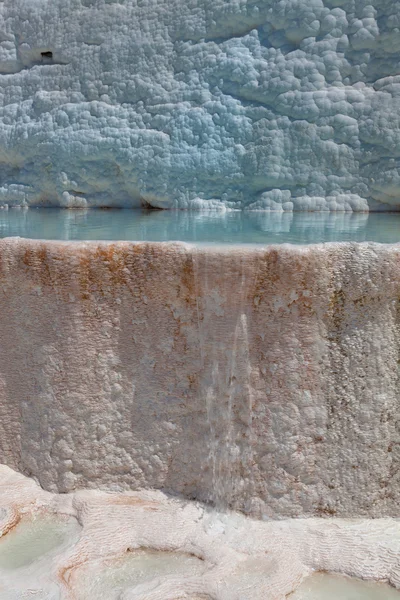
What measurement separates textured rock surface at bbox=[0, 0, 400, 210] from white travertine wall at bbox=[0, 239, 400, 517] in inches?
131

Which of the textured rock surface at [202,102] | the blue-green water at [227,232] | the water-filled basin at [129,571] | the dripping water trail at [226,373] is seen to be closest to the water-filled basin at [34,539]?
the water-filled basin at [129,571]

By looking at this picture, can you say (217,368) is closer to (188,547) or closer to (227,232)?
(188,547)

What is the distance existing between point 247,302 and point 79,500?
3.72ft

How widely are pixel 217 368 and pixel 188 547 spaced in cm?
71

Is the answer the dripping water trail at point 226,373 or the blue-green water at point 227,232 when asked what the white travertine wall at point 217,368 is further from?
the blue-green water at point 227,232

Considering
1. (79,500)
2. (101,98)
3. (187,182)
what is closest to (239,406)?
(79,500)

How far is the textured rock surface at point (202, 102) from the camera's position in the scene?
5457 mm

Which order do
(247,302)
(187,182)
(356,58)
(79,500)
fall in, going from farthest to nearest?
1. (187,182)
2. (356,58)
3. (79,500)
4. (247,302)

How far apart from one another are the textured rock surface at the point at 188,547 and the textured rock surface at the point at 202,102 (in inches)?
145

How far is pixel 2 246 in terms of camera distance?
8.83 feet

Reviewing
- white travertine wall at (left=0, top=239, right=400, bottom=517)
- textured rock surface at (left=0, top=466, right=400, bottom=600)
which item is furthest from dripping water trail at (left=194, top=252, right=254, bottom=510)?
textured rock surface at (left=0, top=466, right=400, bottom=600)

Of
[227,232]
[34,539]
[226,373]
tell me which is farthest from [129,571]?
[227,232]

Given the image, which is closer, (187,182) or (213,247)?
(213,247)

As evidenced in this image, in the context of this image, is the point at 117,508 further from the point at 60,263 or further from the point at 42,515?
the point at 60,263
